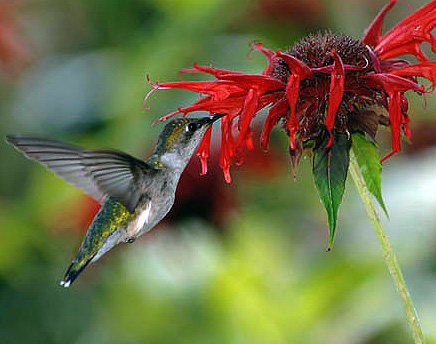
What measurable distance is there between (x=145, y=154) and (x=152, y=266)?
36 centimetres

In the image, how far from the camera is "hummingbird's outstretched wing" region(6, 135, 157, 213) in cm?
93

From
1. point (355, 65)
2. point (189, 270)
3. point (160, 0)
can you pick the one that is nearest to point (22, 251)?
point (189, 270)

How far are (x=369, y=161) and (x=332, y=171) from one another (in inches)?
2.0

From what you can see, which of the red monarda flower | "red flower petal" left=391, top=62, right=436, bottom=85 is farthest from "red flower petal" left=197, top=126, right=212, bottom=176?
"red flower petal" left=391, top=62, right=436, bottom=85

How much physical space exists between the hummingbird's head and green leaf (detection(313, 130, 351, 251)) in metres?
0.17

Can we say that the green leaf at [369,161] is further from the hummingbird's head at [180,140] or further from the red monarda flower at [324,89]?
the hummingbird's head at [180,140]

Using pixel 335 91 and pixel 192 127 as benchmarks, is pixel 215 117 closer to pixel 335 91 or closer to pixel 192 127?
pixel 192 127

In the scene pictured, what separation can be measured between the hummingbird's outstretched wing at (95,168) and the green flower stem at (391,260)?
0.31 meters

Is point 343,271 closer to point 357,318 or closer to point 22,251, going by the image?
point 357,318

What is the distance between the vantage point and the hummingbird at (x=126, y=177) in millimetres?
970

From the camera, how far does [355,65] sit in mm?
1016

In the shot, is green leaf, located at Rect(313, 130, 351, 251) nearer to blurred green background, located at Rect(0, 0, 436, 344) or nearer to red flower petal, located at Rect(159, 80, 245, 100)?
red flower petal, located at Rect(159, 80, 245, 100)

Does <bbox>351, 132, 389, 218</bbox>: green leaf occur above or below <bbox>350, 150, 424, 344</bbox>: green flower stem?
above

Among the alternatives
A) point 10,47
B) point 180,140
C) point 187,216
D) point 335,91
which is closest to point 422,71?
point 335,91
